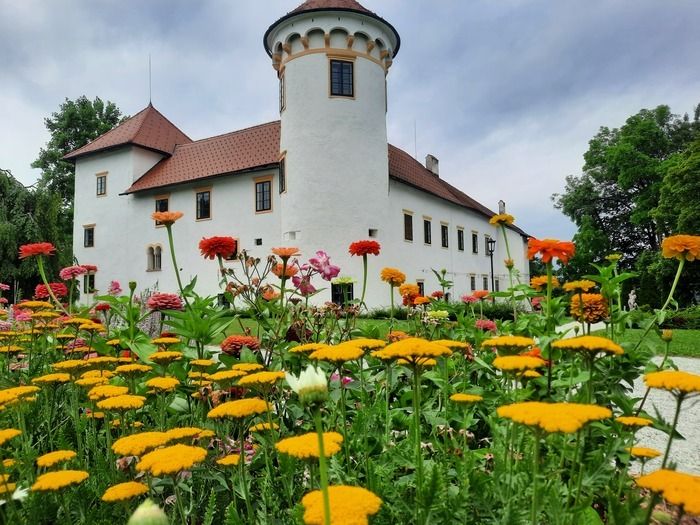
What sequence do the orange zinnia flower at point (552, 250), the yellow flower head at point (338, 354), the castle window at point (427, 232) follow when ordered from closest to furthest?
the yellow flower head at point (338, 354)
the orange zinnia flower at point (552, 250)
the castle window at point (427, 232)

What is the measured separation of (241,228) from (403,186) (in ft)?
24.8

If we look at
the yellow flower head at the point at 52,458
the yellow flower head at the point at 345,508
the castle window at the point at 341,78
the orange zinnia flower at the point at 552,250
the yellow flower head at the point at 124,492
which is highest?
the castle window at the point at 341,78

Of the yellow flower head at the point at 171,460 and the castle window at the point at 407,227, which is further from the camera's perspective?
the castle window at the point at 407,227

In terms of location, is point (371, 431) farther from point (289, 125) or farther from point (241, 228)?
point (241, 228)

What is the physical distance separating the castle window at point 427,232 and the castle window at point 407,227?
1594 mm

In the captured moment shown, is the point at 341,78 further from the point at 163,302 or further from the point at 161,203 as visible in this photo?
the point at 163,302

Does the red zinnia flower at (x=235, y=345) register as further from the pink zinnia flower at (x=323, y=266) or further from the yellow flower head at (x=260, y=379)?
the yellow flower head at (x=260, y=379)

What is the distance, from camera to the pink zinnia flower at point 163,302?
3.08 m

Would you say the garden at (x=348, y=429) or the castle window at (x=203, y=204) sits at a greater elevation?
the castle window at (x=203, y=204)

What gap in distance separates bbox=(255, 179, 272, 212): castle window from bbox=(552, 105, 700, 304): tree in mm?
17017

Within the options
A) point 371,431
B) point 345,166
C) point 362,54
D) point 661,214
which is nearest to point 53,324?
point 371,431

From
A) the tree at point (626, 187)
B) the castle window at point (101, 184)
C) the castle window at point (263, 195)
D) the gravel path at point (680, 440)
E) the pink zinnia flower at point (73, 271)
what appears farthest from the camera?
the tree at point (626, 187)

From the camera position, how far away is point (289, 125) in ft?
59.6

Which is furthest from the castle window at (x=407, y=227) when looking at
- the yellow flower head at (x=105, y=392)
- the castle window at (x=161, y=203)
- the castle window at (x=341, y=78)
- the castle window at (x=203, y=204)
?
the yellow flower head at (x=105, y=392)
